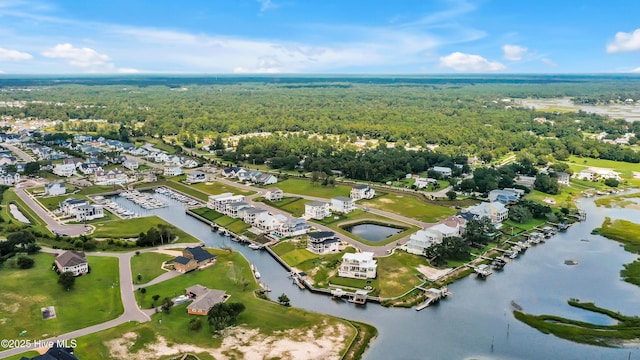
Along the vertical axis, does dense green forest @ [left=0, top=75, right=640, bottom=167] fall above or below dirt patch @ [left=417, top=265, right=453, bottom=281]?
above

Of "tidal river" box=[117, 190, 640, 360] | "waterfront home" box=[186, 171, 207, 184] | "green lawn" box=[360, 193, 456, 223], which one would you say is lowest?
"tidal river" box=[117, 190, 640, 360]

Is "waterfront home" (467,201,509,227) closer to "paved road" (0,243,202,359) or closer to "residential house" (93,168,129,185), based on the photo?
"paved road" (0,243,202,359)

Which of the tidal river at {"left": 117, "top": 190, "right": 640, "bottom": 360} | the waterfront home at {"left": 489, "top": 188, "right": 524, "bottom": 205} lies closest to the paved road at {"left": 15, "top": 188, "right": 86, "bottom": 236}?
the tidal river at {"left": 117, "top": 190, "right": 640, "bottom": 360}

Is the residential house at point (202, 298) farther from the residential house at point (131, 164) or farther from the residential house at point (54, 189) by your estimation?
the residential house at point (131, 164)

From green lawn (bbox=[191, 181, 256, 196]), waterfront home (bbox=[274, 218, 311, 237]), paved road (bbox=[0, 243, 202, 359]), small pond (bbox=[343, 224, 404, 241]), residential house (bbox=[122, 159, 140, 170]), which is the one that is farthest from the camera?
residential house (bbox=[122, 159, 140, 170])

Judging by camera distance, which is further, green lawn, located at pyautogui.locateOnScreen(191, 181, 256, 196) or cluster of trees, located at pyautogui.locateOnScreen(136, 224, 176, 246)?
green lawn, located at pyautogui.locateOnScreen(191, 181, 256, 196)

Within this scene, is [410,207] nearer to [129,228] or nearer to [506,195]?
[506,195]

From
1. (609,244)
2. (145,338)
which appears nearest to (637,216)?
(609,244)

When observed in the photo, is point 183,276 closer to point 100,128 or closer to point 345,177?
point 345,177

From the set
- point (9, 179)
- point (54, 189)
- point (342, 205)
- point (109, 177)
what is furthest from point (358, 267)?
point (9, 179)
